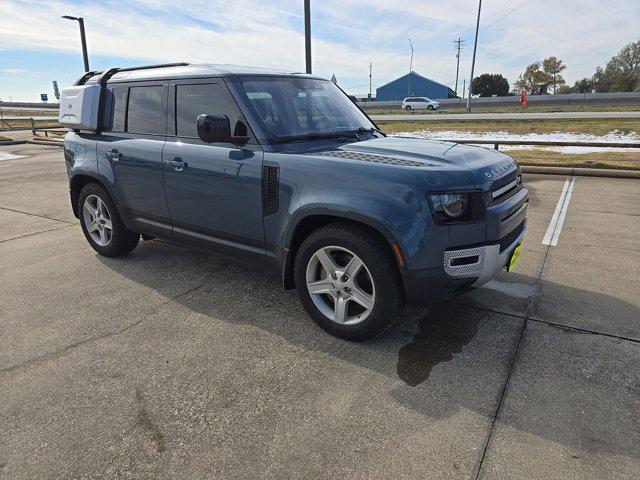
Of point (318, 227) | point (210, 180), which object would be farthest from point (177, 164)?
point (318, 227)

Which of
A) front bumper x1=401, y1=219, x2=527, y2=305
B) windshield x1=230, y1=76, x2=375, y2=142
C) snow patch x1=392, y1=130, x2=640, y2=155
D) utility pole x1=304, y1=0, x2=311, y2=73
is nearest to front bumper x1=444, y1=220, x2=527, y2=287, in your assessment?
front bumper x1=401, y1=219, x2=527, y2=305

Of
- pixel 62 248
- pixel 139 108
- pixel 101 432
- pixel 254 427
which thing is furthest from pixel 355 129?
pixel 62 248

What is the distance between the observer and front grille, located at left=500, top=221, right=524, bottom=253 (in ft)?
10.2

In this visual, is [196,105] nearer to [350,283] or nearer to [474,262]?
[350,283]

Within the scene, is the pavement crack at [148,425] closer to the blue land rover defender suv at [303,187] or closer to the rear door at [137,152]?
the blue land rover defender suv at [303,187]

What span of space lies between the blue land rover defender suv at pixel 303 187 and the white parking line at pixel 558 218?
226 centimetres

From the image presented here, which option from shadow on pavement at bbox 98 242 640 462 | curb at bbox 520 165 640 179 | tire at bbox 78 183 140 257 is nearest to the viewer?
shadow on pavement at bbox 98 242 640 462

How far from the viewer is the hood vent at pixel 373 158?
9.87ft

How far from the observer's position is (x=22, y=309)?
390 cm

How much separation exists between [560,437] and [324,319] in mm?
1620

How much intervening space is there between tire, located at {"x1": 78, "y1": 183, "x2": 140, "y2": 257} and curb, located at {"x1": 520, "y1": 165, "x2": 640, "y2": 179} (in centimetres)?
863

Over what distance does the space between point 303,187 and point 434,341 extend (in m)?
1.43

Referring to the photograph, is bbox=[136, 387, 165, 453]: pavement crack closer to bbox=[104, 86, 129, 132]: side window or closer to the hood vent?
the hood vent

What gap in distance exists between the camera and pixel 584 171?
970cm
